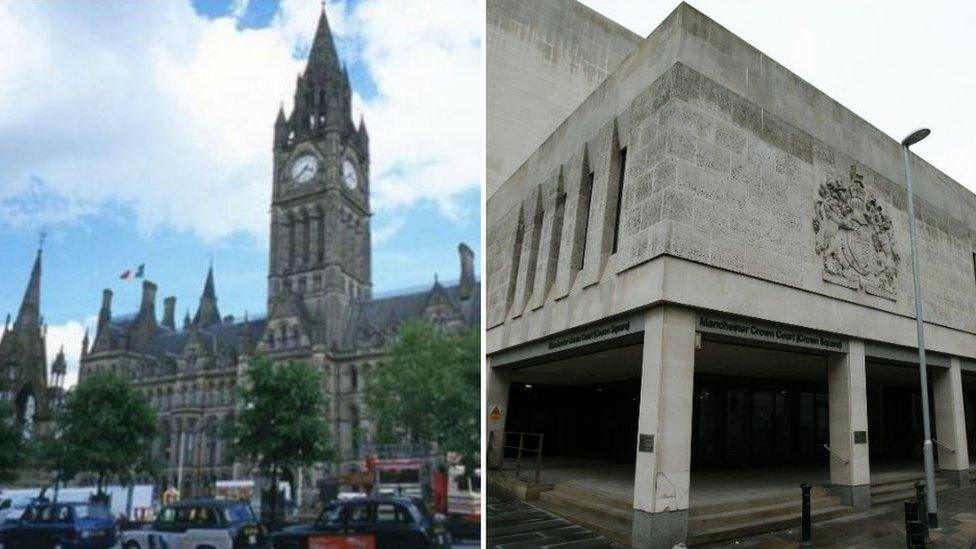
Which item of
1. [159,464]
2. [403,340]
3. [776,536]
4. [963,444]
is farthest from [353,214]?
[963,444]

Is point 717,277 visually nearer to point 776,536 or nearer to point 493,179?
point 776,536

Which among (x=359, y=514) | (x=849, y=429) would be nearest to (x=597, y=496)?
(x=359, y=514)

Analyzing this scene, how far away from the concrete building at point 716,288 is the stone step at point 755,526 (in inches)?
1.9

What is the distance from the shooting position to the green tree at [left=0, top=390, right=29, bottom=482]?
36.3ft

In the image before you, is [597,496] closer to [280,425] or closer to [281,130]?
[280,425]

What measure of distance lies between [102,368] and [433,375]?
19.1ft

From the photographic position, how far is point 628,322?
12.7m

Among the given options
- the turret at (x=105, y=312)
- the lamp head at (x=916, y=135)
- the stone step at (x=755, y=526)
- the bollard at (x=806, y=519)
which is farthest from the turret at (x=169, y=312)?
the lamp head at (x=916, y=135)

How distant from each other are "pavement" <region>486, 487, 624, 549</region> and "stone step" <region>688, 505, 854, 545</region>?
138cm

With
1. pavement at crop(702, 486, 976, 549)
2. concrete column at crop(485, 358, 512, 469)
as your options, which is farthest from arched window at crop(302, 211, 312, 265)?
pavement at crop(702, 486, 976, 549)

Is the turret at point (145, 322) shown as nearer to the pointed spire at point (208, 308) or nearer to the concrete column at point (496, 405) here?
the pointed spire at point (208, 308)

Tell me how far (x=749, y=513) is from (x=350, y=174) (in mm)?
10085

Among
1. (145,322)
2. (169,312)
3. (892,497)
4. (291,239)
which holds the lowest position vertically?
(892,497)

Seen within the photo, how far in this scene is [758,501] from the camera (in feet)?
44.2
